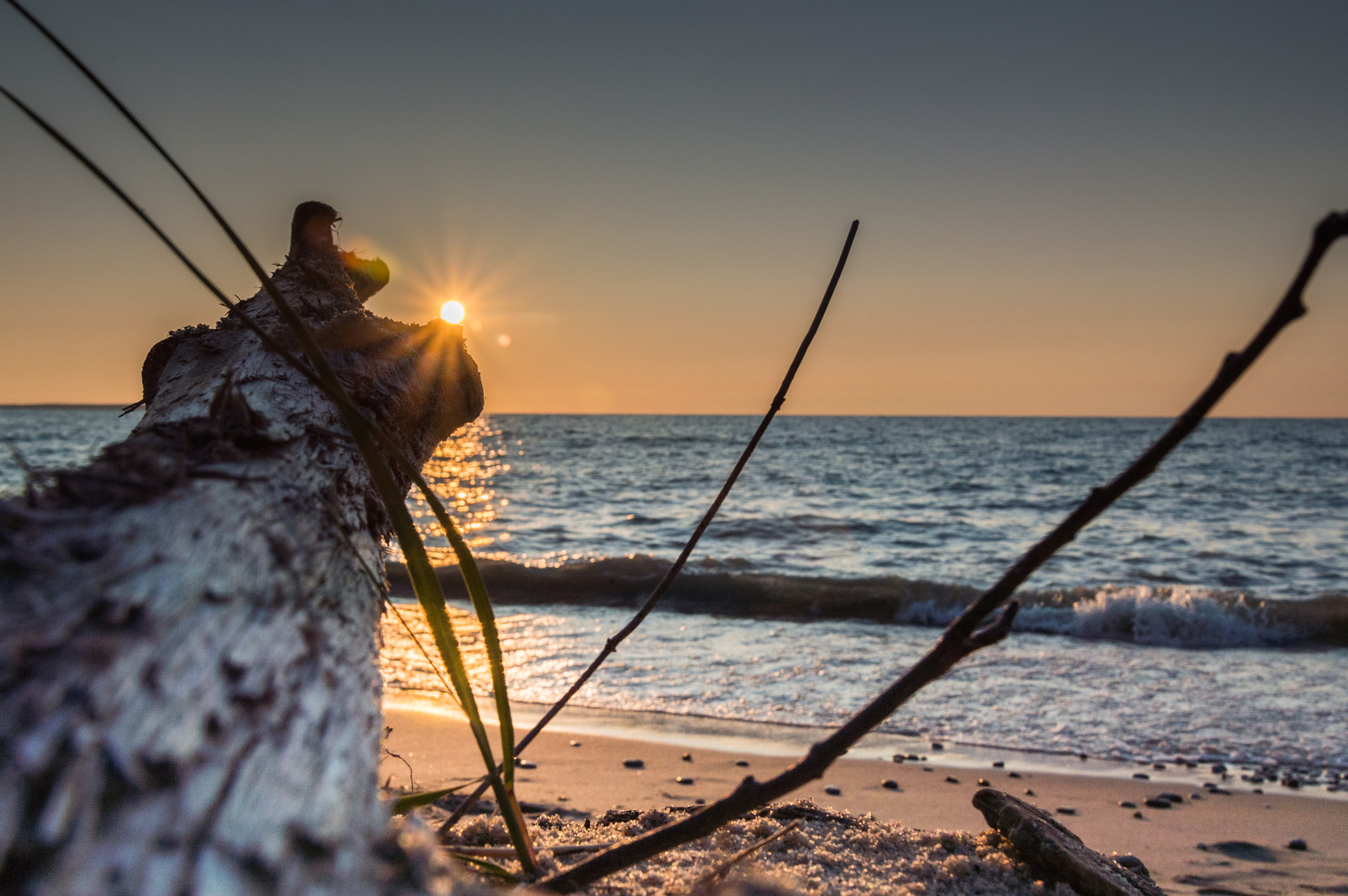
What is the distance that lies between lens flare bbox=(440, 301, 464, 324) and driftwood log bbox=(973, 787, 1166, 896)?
6.73ft

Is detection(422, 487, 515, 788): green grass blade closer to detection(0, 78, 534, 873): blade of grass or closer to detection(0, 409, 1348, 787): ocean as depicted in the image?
detection(0, 78, 534, 873): blade of grass

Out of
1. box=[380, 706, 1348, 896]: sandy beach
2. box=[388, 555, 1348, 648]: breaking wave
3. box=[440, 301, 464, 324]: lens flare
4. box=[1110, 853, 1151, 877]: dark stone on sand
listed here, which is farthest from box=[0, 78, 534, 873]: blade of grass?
box=[388, 555, 1348, 648]: breaking wave

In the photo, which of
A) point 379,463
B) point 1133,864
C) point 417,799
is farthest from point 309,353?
point 1133,864

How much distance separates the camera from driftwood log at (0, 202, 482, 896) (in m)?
0.53

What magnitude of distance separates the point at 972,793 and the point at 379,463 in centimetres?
422

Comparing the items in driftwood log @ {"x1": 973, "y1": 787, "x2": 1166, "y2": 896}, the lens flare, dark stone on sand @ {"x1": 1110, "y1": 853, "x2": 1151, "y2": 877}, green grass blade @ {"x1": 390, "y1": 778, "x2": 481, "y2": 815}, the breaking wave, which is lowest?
the breaking wave

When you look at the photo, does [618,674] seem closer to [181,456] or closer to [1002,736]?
[1002,736]

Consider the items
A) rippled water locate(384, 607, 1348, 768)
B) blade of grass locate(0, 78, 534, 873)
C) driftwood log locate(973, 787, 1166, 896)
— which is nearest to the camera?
blade of grass locate(0, 78, 534, 873)

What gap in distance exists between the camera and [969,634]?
2.67 feet

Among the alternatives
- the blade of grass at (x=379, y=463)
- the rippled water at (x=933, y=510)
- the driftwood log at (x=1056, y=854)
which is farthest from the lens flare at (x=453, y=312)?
the rippled water at (x=933, y=510)

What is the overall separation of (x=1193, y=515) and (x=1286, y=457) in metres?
22.3

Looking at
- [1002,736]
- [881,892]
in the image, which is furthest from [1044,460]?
[881,892]

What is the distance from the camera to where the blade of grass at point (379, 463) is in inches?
29.0

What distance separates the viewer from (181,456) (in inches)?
32.3
